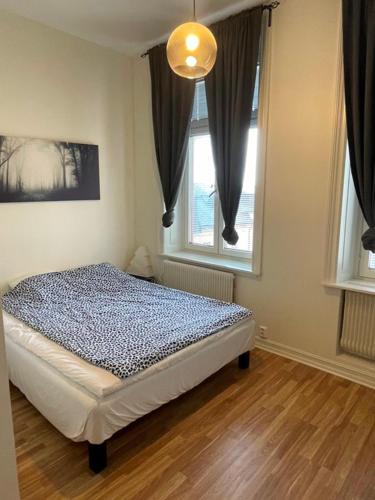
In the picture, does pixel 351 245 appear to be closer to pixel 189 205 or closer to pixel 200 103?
pixel 189 205

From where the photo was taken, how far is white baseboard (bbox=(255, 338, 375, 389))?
259 cm

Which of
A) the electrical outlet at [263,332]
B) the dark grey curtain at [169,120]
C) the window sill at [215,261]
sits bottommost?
the electrical outlet at [263,332]

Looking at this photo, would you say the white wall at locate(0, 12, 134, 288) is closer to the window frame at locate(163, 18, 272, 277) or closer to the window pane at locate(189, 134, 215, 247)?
the window frame at locate(163, 18, 272, 277)

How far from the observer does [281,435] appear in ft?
6.73

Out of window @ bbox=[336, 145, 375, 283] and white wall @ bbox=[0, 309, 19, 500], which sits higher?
window @ bbox=[336, 145, 375, 283]

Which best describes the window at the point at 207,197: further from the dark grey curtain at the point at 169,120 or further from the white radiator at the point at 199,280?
the white radiator at the point at 199,280

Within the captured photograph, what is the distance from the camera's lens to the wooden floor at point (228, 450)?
1.69 meters

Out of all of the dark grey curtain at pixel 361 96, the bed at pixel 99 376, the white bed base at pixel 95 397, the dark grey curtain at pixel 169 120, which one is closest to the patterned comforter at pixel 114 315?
the bed at pixel 99 376

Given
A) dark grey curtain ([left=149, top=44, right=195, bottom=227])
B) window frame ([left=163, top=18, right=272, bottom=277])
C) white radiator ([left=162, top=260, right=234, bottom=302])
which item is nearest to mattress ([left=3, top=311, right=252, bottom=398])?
white radiator ([left=162, top=260, right=234, bottom=302])

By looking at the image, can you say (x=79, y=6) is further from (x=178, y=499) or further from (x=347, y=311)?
(x=178, y=499)

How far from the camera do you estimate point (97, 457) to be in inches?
69.9

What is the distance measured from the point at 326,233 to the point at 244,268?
33.5 inches

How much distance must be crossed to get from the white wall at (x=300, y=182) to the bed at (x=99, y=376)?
0.51 meters

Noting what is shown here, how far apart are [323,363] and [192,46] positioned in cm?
252
